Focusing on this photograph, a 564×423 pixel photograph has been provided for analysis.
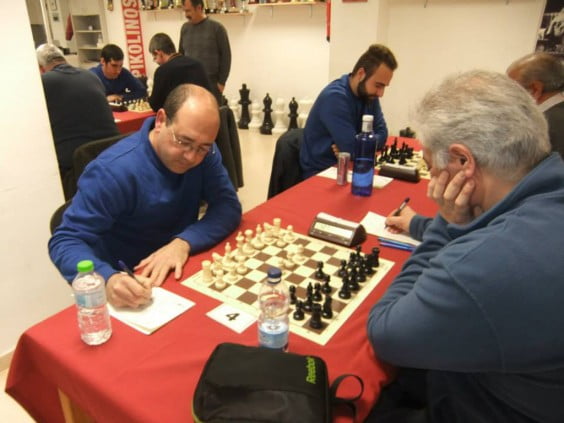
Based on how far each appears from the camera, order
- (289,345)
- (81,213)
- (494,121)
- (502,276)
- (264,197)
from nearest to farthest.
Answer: (502,276) < (494,121) < (289,345) < (81,213) < (264,197)

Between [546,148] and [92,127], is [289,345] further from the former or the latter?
[92,127]

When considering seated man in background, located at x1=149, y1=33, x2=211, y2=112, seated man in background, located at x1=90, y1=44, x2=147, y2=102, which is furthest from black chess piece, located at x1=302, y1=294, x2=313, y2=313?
seated man in background, located at x1=90, y1=44, x2=147, y2=102

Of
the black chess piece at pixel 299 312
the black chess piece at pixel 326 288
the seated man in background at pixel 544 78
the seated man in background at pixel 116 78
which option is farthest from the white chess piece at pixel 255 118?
the black chess piece at pixel 299 312

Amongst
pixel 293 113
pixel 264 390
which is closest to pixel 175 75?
pixel 293 113

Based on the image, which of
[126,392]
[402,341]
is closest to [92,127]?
[126,392]

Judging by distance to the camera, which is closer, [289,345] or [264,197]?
[289,345]

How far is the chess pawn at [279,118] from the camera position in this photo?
6.04m

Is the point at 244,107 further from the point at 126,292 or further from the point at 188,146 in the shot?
the point at 126,292

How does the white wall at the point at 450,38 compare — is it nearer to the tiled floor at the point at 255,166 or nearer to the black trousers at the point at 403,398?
the tiled floor at the point at 255,166

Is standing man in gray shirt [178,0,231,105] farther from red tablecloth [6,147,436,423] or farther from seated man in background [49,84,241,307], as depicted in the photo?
red tablecloth [6,147,436,423]

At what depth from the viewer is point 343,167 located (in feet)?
7.17

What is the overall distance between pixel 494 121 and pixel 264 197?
326 centimetres

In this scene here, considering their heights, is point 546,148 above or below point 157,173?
above

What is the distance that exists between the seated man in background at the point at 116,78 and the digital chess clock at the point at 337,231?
3249 mm
